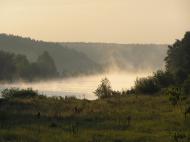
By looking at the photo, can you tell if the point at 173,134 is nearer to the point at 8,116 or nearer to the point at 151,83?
the point at 8,116

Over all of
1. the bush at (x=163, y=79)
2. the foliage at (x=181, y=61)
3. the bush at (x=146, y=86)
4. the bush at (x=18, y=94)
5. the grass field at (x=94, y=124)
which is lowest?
the grass field at (x=94, y=124)

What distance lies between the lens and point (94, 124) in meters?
45.8

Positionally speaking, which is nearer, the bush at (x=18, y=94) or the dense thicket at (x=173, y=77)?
the bush at (x=18, y=94)

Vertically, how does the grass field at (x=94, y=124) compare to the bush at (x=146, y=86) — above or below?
below

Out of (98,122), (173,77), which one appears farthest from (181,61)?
(98,122)

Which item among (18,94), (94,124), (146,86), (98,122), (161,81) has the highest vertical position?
(161,81)

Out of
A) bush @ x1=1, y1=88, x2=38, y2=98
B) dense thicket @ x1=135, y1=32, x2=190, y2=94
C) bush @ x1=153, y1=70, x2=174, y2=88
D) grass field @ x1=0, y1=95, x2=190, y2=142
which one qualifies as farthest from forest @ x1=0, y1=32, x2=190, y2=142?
bush @ x1=153, y1=70, x2=174, y2=88

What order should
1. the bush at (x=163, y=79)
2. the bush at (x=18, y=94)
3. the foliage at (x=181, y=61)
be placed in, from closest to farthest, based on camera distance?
the bush at (x=18, y=94) < the bush at (x=163, y=79) < the foliage at (x=181, y=61)

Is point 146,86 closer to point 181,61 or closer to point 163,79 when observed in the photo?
point 163,79

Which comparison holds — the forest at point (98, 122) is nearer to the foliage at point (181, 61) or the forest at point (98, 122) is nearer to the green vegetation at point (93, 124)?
the green vegetation at point (93, 124)

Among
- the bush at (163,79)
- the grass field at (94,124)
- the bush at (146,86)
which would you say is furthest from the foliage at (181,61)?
the grass field at (94,124)

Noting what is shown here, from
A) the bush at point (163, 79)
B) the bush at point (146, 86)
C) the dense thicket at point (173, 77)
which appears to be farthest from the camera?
the bush at point (163, 79)

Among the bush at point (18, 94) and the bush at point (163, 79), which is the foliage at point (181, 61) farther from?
the bush at point (18, 94)

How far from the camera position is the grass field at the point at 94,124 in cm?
3638
